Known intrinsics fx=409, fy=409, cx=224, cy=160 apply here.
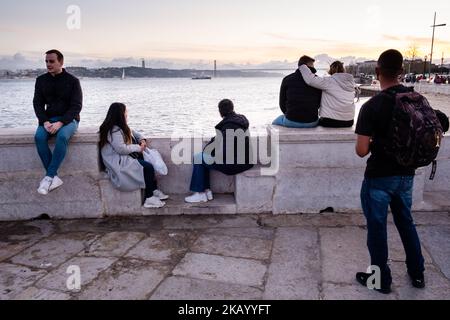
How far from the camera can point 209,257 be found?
160 inches

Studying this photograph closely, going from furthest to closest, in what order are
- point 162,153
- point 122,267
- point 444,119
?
point 162,153 → point 122,267 → point 444,119

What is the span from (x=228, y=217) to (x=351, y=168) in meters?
1.67

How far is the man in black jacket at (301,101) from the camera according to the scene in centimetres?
556

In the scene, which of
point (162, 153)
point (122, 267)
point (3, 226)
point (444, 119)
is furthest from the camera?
point (162, 153)

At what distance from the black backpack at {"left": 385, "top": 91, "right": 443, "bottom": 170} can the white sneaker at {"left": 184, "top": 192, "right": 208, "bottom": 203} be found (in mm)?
2900

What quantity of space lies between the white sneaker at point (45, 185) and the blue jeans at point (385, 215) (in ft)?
11.7

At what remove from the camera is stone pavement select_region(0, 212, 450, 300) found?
11.2ft

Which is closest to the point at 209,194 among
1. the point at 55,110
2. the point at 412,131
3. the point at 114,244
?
the point at 114,244

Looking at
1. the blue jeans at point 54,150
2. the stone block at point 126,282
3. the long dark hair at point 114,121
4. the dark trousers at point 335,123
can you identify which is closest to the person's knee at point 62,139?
the blue jeans at point 54,150

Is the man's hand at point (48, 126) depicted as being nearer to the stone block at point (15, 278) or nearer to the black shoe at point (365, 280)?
the stone block at point (15, 278)

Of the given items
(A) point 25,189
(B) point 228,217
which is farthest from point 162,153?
(A) point 25,189

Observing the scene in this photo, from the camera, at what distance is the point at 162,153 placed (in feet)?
18.6
